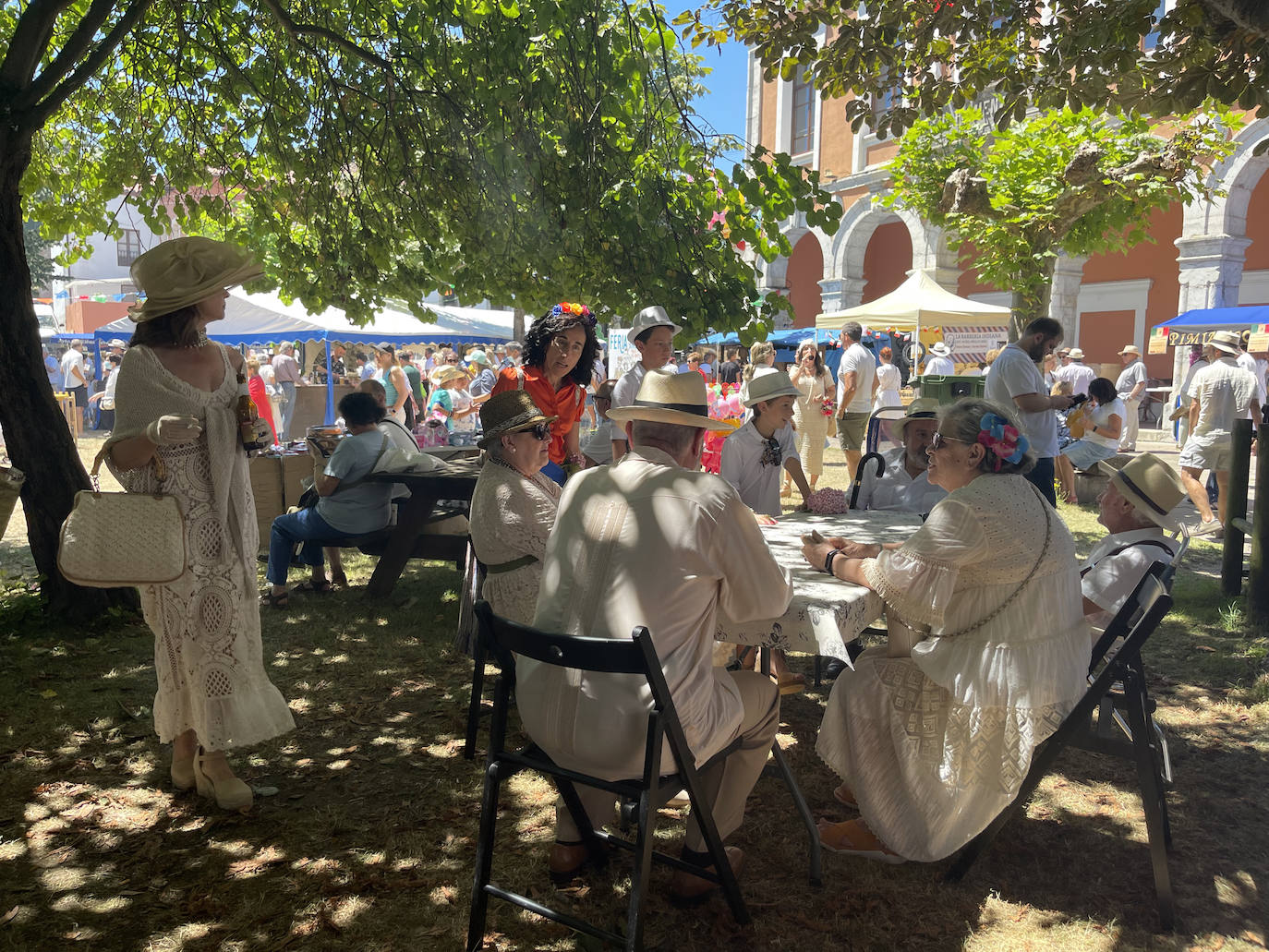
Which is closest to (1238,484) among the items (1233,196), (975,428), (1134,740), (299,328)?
(1134,740)

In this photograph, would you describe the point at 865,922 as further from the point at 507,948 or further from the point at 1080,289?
the point at 1080,289

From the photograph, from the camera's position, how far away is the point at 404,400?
12406 millimetres

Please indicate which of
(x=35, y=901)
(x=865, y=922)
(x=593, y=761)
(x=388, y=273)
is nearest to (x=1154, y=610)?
(x=865, y=922)

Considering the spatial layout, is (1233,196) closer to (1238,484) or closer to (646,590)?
(1238,484)

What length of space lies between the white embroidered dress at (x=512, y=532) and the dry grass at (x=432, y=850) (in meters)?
0.72

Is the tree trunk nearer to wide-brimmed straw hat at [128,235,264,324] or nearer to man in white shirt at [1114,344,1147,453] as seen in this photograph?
wide-brimmed straw hat at [128,235,264,324]

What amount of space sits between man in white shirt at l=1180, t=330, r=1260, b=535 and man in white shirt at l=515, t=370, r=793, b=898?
295 inches

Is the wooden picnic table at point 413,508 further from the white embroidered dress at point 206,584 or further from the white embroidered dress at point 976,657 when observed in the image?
the white embroidered dress at point 976,657

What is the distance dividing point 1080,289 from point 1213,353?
12012 millimetres

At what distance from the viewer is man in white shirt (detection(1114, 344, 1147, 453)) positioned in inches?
562

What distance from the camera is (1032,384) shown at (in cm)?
610

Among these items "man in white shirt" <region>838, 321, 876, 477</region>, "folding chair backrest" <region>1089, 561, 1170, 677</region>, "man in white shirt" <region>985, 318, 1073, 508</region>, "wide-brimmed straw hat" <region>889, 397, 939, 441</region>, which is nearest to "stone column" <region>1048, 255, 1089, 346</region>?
"man in white shirt" <region>838, 321, 876, 477</region>

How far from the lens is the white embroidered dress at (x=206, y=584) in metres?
2.96

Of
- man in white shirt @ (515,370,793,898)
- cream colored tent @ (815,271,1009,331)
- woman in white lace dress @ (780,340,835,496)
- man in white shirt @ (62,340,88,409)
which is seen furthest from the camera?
man in white shirt @ (62,340,88,409)
